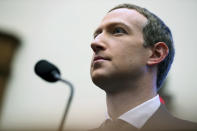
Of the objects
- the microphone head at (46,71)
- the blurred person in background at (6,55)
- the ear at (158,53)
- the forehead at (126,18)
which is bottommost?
the blurred person in background at (6,55)

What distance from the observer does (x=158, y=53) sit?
1650mm

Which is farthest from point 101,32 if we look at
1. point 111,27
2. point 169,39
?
point 169,39

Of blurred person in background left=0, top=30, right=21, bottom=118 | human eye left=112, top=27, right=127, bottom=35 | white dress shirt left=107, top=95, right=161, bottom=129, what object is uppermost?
human eye left=112, top=27, right=127, bottom=35

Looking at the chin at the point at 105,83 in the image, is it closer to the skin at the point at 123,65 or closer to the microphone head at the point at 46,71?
the skin at the point at 123,65

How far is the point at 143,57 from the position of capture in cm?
159

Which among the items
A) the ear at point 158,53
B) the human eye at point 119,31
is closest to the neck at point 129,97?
the ear at point 158,53

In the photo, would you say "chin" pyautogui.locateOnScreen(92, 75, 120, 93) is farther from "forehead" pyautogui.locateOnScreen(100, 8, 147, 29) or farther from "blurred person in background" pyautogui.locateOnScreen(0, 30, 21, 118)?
"blurred person in background" pyautogui.locateOnScreen(0, 30, 21, 118)

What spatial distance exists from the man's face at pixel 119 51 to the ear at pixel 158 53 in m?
0.04

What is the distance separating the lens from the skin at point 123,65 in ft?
5.03

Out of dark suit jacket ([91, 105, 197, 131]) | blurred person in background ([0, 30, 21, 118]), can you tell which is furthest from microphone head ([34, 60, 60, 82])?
blurred person in background ([0, 30, 21, 118])

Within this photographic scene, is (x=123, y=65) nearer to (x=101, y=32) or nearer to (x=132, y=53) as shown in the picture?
(x=132, y=53)

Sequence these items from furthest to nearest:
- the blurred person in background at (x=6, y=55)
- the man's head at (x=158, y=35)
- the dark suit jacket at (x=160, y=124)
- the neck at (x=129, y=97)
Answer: the blurred person in background at (x=6, y=55), the man's head at (x=158, y=35), the neck at (x=129, y=97), the dark suit jacket at (x=160, y=124)

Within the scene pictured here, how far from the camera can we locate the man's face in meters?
1.53

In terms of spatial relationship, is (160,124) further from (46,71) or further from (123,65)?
(46,71)
